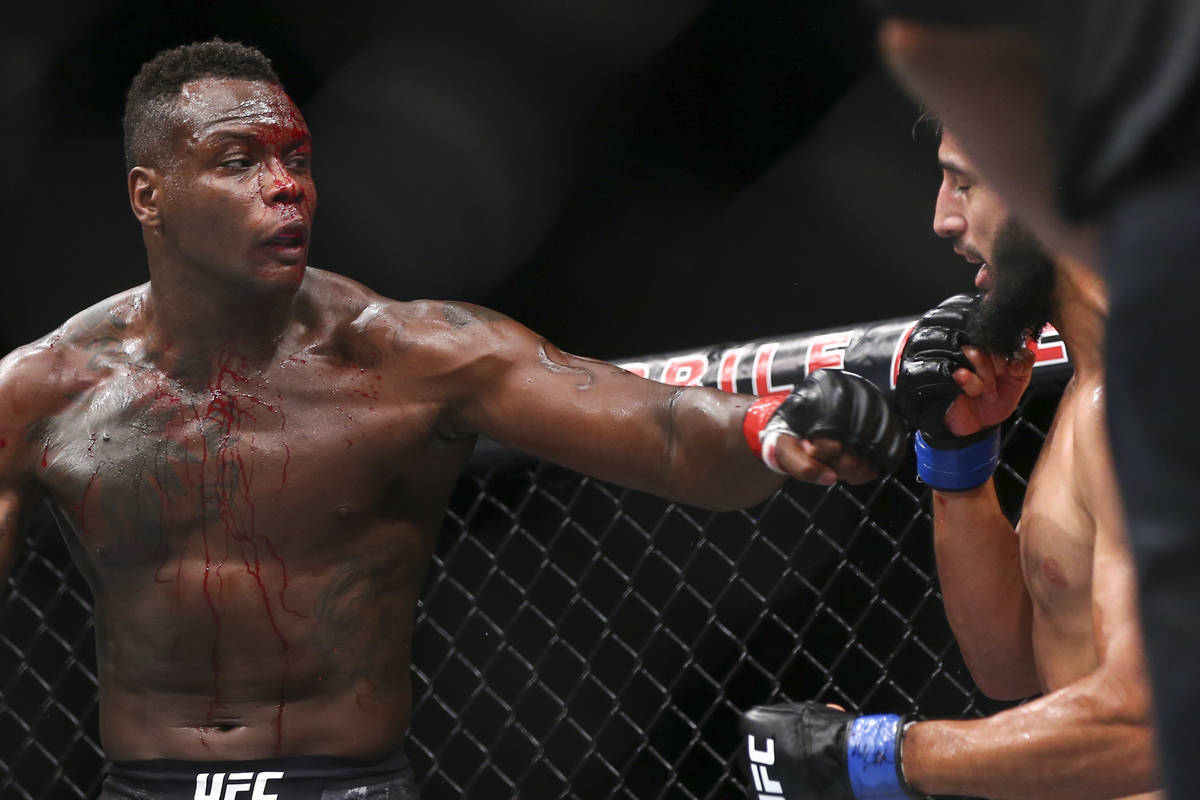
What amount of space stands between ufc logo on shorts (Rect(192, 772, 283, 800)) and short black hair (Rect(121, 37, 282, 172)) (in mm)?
772

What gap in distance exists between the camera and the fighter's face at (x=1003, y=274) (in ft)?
4.48

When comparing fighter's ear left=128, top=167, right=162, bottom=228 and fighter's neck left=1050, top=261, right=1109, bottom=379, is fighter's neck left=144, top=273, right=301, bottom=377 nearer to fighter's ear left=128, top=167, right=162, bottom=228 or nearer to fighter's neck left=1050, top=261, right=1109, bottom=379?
fighter's ear left=128, top=167, right=162, bottom=228

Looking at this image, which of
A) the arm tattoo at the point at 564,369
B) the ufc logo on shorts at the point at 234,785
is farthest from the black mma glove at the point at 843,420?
the ufc logo on shorts at the point at 234,785

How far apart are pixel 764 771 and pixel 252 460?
743mm

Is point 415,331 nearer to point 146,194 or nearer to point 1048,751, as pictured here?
point 146,194

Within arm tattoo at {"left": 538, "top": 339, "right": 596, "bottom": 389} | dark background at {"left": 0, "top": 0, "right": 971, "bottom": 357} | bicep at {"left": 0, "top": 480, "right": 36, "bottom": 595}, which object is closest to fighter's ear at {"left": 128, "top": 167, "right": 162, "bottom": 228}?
bicep at {"left": 0, "top": 480, "right": 36, "bottom": 595}

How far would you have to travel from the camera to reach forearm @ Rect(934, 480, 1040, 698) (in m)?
1.48

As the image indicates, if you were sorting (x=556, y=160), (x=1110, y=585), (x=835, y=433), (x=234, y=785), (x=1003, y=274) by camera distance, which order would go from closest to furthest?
(x=1110, y=585)
(x=835, y=433)
(x=1003, y=274)
(x=234, y=785)
(x=556, y=160)

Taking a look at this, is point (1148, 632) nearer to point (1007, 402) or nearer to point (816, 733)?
point (816, 733)

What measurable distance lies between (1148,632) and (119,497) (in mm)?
1425

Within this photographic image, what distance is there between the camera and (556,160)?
9.78 ft

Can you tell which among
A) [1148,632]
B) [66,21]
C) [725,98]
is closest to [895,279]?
[725,98]

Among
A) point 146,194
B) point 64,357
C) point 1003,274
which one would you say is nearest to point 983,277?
point 1003,274

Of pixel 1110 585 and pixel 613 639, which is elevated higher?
Result: pixel 1110 585
